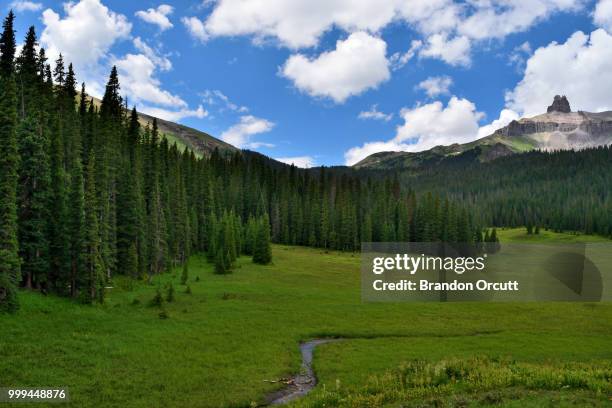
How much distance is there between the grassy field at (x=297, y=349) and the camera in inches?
864

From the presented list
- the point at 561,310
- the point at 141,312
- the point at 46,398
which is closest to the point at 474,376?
the point at 46,398

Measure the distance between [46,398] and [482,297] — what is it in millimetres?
66176

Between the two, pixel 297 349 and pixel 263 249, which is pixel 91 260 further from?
pixel 263 249

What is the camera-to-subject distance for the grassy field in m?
22.0

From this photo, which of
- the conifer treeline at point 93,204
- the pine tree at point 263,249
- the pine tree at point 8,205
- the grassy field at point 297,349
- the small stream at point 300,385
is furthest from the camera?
the pine tree at point 263,249

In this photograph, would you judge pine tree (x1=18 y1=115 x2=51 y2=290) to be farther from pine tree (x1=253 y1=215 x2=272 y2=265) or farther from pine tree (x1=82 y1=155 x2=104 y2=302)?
pine tree (x1=253 y1=215 x2=272 y2=265)

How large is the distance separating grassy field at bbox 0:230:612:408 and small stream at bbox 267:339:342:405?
79cm

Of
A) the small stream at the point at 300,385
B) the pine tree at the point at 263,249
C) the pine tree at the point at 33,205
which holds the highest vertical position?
the pine tree at the point at 33,205

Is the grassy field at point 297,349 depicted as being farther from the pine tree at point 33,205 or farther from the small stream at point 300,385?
the pine tree at point 33,205

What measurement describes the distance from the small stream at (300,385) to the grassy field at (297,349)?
79 centimetres

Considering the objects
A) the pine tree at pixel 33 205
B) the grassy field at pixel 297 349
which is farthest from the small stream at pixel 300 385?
the pine tree at pixel 33 205

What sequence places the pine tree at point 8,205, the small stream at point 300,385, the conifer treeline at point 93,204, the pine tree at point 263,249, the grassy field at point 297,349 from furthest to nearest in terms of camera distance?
1. the pine tree at point 263,249
2. the conifer treeline at point 93,204
3. the pine tree at point 8,205
4. the small stream at point 300,385
5. the grassy field at point 297,349

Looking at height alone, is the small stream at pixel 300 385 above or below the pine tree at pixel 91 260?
below

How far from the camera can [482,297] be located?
70.9 metres
